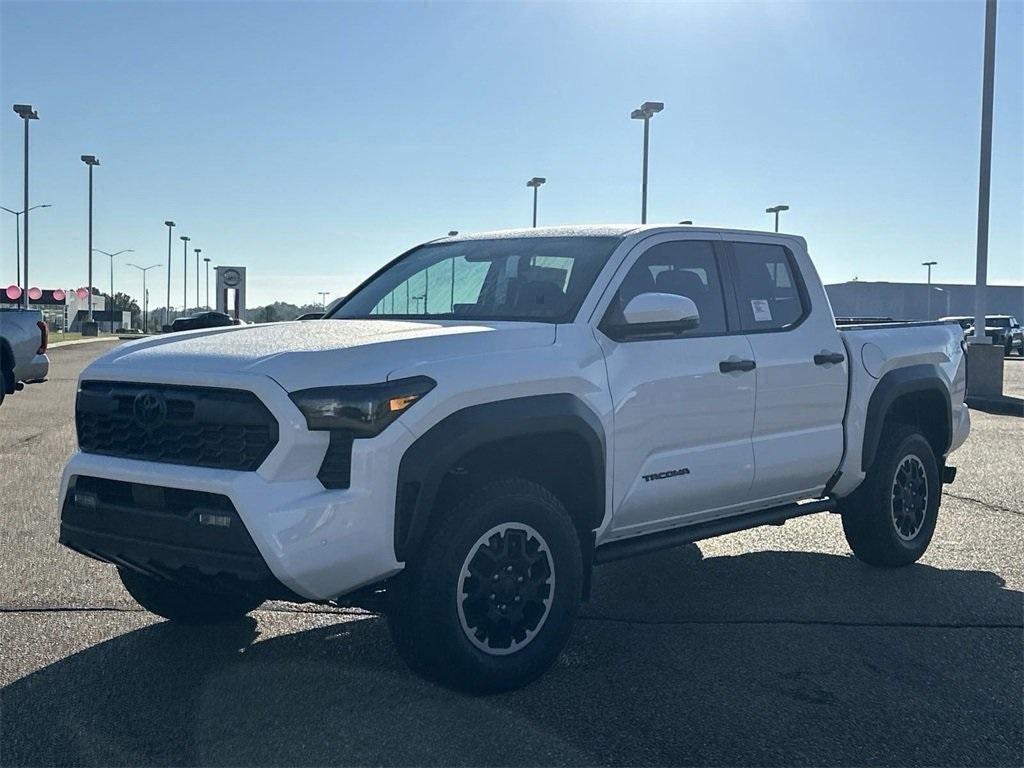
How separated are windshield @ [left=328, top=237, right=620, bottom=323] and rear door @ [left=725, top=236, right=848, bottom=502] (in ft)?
3.34

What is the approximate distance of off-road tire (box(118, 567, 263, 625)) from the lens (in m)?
5.12

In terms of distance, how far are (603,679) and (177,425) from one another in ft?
6.58

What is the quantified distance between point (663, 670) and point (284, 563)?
179 cm

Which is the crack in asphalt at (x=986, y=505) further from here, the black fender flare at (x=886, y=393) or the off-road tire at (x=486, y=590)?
the off-road tire at (x=486, y=590)

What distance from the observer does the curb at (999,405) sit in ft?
56.6

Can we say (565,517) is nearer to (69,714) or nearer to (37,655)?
(69,714)

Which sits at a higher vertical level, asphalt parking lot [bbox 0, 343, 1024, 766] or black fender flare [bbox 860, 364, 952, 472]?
black fender flare [bbox 860, 364, 952, 472]

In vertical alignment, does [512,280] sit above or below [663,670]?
above

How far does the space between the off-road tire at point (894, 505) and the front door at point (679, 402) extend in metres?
1.31

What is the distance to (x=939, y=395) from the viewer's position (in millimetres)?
7039

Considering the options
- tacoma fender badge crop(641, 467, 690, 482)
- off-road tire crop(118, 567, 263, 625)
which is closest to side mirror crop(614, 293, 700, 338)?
tacoma fender badge crop(641, 467, 690, 482)

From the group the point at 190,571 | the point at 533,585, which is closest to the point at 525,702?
the point at 533,585

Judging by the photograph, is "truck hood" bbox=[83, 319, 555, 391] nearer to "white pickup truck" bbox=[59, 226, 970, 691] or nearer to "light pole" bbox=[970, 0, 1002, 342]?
"white pickup truck" bbox=[59, 226, 970, 691]

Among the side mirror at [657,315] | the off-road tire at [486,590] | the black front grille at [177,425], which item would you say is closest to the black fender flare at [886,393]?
the side mirror at [657,315]
